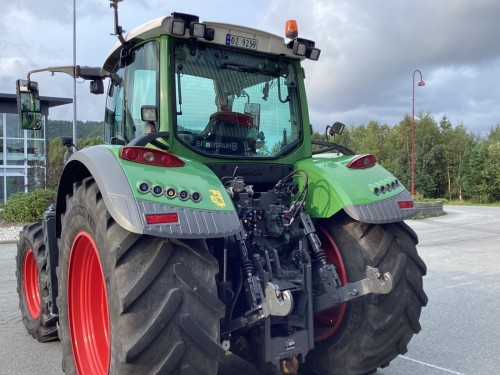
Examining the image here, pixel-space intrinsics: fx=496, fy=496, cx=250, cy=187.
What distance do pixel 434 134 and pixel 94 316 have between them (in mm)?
45148

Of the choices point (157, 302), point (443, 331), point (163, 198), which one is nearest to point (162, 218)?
point (163, 198)

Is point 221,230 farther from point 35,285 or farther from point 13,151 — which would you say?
point 13,151

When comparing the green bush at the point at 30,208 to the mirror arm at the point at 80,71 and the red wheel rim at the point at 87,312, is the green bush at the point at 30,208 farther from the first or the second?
the red wheel rim at the point at 87,312

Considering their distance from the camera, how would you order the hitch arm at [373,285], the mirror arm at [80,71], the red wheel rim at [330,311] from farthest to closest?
1. the mirror arm at [80,71]
2. the red wheel rim at [330,311]
3. the hitch arm at [373,285]

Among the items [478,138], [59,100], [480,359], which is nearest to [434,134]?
[478,138]

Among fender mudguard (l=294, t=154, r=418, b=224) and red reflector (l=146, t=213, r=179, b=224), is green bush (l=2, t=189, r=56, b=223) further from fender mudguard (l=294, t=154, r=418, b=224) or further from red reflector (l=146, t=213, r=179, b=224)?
red reflector (l=146, t=213, r=179, b=224)

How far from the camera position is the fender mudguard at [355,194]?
3.34 meters

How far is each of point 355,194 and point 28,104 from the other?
3.26 meters

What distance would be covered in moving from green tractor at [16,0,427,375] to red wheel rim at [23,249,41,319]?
1075 millimetres

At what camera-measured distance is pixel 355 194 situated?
3.40 metres

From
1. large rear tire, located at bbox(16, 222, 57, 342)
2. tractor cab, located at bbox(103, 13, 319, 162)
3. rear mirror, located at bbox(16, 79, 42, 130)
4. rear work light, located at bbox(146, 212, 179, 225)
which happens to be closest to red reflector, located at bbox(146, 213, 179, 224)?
rear work light, located at bbox(146, 212, 179, 225)

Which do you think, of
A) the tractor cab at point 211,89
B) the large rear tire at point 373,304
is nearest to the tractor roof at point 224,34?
the tractor cab at point 211,89

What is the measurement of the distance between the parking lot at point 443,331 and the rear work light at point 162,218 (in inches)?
77.9

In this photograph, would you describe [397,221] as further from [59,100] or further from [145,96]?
[59,100]
